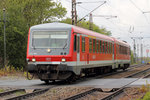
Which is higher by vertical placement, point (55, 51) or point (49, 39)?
point (49, 39)

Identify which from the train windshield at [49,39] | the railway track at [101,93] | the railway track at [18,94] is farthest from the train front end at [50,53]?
the railway track at [101,93]

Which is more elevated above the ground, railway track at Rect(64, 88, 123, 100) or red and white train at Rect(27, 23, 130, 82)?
red and white train at Rect(27, 23, 130, 82)

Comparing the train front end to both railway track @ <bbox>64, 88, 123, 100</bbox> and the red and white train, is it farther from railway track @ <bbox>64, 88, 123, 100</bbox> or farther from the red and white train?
railway track @ <bbox>64, 88, 123, 100</bbox>

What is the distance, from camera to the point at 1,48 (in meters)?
32.8

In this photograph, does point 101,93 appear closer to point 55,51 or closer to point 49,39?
point 55,51

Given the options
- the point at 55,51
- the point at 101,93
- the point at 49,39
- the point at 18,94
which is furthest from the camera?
the point at 49,39

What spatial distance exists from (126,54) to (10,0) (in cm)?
1893

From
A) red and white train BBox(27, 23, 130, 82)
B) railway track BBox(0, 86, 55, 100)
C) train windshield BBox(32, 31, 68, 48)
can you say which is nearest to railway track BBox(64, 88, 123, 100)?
railway track BBox(0, 86, 55, 100)

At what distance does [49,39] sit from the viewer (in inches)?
656

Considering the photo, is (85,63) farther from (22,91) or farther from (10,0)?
(10,0)

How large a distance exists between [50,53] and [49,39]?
752 mm

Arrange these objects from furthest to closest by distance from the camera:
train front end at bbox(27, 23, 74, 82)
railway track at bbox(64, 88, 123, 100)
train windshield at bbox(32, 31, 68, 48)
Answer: train windshield at bbox(32, 31, 68, 48) < train front end at bbox(27, 23, 74, 82) < railway track at bbox(64, 88, 123, 100)

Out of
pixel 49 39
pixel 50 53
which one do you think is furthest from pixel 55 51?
pixel 49 39

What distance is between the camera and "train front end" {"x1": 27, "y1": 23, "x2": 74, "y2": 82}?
1623 centimetres
